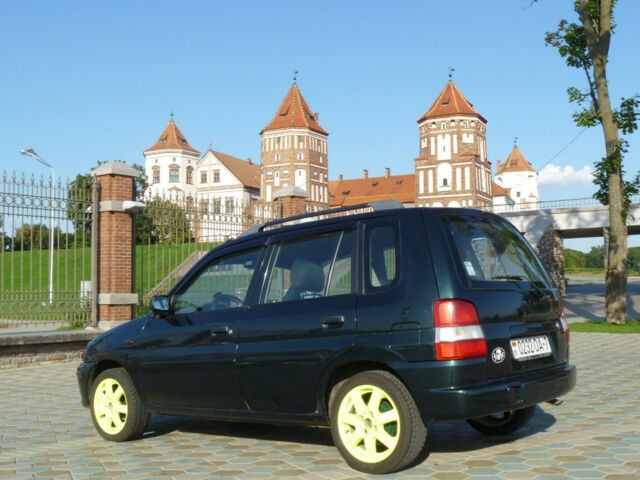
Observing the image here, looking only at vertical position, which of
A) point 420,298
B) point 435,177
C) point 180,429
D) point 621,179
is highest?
point 435,177

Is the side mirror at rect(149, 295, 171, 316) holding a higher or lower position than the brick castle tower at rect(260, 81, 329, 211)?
lower

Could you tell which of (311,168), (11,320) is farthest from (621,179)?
(311,168)

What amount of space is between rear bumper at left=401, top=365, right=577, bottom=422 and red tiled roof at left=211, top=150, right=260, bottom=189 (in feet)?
328

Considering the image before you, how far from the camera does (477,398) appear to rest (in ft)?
14.4

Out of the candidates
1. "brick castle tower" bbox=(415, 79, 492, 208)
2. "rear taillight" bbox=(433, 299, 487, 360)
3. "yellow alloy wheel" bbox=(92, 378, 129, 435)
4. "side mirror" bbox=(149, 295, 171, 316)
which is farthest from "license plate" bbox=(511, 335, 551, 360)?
"brick castle tower" bbox=(415, 79, 492, 208)

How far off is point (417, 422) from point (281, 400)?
107 centimetres

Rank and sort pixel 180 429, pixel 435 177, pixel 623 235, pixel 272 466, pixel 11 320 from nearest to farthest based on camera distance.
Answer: pixel 272 466 < pixel 180 429 < pixel 11 320 < pixel 623 235 < pixel 435 177

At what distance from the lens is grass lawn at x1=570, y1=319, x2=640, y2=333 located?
18.4m

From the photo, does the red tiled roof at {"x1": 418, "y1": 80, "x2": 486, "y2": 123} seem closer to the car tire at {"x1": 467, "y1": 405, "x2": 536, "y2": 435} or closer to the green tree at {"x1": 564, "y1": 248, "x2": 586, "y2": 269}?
the green tree at {"x1": 564, "y1": 248, "x2": 586, "y2": 269}

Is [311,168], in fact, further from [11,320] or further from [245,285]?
[245,285]

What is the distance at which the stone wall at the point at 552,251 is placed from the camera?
42.6 m

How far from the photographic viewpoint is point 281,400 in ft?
16.9

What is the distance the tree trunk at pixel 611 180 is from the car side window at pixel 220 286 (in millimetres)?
16513

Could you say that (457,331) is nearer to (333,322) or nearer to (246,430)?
(333,322)
